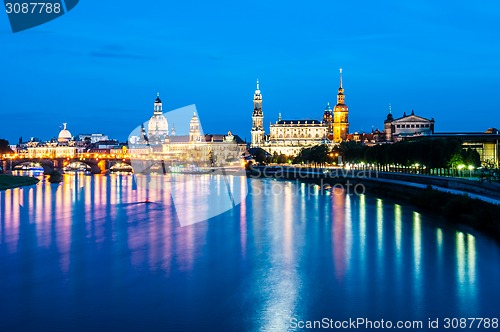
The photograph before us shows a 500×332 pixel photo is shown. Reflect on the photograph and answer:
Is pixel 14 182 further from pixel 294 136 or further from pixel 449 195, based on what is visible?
pixel 294 136

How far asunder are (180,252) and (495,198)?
10656 millimetres

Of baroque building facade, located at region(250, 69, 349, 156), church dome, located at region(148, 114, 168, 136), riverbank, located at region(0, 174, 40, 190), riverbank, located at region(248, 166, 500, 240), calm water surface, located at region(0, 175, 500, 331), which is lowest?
calm water surface, located at region(0, 175, 500, 331)

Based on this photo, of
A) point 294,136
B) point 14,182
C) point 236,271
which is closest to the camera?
point 236,271

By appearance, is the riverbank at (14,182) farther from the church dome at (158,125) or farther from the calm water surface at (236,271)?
the church dome at (158,125)

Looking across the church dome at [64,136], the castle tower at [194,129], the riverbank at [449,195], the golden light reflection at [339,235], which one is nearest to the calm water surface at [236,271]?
the golden light reflection at [339,235]

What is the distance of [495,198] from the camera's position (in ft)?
68.2

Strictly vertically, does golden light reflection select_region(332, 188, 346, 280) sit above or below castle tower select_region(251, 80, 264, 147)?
below

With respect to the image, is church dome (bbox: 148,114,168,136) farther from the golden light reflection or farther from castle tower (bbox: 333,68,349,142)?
the golden light reflection

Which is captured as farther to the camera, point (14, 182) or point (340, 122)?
point (340, 122)

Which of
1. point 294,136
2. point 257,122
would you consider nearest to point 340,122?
point 294,136

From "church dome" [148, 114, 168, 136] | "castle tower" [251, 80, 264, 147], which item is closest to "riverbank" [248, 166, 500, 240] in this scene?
"castle tower" [251, 80, 264, 147]

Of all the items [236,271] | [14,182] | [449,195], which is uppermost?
[14,182]

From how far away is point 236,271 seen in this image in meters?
14.9

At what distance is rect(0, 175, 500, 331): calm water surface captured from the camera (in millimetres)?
11367
